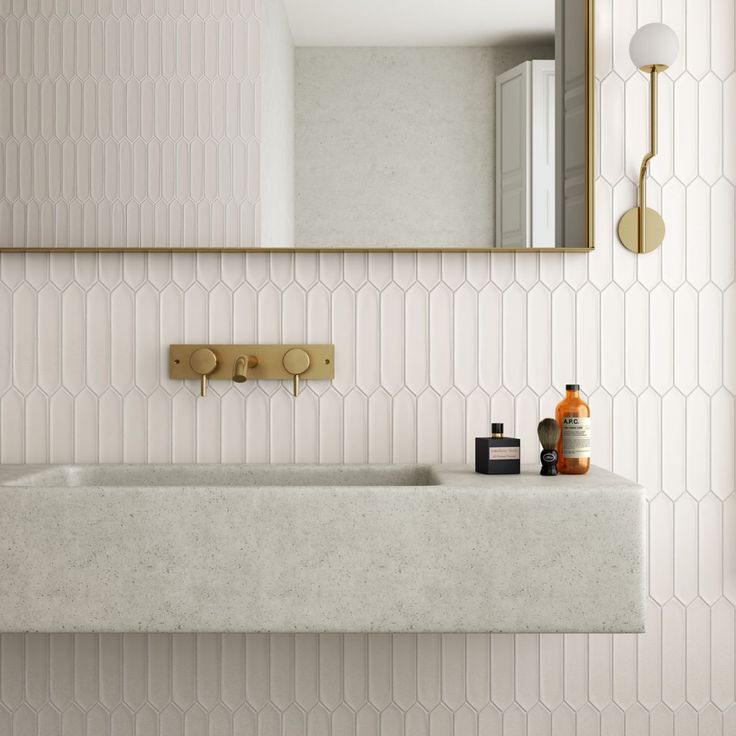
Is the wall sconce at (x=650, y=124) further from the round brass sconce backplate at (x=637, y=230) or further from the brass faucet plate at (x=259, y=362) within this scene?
the brass faucet plate at (x=259, y=362)

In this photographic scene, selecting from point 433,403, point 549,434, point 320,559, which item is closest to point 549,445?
point 549,434

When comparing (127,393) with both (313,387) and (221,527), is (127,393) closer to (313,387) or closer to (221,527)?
(313,387)

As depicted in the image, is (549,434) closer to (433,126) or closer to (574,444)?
(574,444)

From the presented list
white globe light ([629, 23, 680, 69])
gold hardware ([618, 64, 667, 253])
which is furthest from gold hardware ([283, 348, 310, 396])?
white globe light ([629, 23, 680, 69])

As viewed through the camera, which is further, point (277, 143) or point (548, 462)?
point (277, 143)

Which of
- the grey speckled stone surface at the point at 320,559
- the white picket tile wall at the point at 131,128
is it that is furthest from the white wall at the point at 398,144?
the grey speckled stone surface at the point at 320,559

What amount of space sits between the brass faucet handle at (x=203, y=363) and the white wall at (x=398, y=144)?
29 centimetres

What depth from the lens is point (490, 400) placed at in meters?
1.51

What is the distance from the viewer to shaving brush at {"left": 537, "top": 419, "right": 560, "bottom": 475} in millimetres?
1270

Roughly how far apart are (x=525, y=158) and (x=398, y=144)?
0.83 feet

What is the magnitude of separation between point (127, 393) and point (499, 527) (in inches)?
A: 31.6

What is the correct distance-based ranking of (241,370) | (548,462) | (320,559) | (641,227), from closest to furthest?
1. (320,559)
2. (548,462)
3. (241,370)
4. (641,227)

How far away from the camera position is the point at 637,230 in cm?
151

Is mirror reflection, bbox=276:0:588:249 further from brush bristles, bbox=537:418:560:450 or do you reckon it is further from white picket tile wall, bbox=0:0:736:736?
brush bristles, bbox=537:418:560:450
